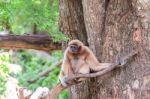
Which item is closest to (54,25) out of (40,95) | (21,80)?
(40,95)

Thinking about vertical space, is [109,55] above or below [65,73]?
above

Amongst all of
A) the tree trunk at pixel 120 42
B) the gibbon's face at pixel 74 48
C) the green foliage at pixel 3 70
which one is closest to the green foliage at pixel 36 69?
the green foliage at pixel 3 70

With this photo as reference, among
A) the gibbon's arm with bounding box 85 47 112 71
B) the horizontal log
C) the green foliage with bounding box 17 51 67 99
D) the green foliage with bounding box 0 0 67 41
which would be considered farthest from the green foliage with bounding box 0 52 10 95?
the green foliage with bounding box 17 51 67 99

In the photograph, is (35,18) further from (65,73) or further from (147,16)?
(147,16)

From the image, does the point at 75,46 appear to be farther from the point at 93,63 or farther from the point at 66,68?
the point at 66,68

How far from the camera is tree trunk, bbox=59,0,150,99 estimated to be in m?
3.76

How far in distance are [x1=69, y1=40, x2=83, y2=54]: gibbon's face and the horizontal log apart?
36cm

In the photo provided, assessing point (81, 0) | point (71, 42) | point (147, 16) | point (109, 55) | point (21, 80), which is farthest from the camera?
point (21, 80)

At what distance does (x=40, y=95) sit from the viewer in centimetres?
450

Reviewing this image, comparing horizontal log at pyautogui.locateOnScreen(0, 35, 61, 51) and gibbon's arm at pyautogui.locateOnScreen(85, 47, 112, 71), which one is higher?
horizontal log at pyautogui.locateOnScreen(0, 35, 61, 51)

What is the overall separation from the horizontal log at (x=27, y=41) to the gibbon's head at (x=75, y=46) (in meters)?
0.36

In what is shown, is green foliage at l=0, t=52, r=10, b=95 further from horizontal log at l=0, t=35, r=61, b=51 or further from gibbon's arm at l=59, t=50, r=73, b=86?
gibbon's arm at l=59, t=50, r=73, b=86

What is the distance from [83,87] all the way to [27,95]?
2.05 feet

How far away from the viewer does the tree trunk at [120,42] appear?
3.76 m
